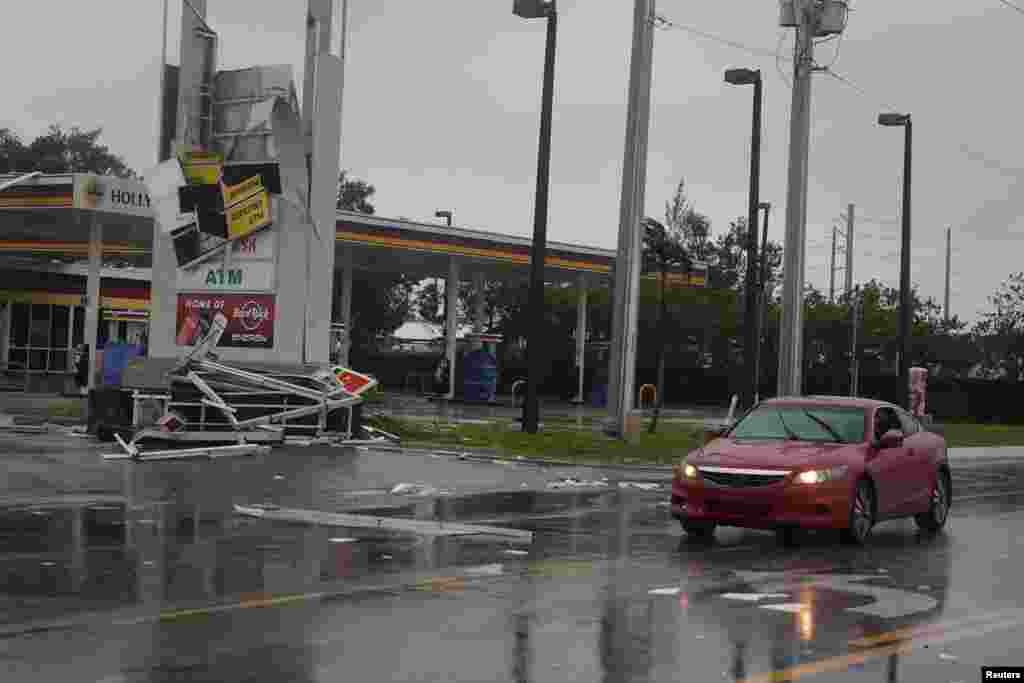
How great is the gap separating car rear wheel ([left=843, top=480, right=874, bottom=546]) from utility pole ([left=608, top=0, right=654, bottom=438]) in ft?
44.9

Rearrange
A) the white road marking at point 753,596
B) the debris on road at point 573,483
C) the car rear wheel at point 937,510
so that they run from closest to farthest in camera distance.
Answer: the white road marking at point 753,596 < the car rear wheel at point 937,510 < the debris on road at point 573,483

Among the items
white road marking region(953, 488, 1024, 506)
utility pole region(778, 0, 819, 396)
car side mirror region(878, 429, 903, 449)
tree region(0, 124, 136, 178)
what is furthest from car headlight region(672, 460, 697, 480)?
tree region(0, 124, 136, 178)

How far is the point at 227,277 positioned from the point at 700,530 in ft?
43.5

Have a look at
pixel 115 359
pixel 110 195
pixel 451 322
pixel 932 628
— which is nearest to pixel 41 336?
pixel 110 195

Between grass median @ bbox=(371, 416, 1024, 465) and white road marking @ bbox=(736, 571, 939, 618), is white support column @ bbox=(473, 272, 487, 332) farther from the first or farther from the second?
white road marking @ bbox=(736, 571, 939, 618)

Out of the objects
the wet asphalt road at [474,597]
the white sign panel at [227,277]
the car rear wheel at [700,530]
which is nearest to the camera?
the wet asphalt road at [474,597]

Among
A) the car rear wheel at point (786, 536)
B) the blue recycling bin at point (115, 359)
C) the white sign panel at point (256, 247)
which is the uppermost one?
the white sign panel at point (256, 247)

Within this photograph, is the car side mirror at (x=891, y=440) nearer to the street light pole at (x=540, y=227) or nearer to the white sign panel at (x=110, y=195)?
the street light pole at (x=540, y=227)

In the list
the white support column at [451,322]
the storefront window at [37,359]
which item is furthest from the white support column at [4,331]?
the white support column at [451,322]

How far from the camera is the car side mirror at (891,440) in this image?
1528cm

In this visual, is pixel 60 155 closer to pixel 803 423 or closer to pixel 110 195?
pixel 110 195

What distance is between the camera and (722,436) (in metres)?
15.9

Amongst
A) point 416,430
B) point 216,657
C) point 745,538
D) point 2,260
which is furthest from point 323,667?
point 2,260

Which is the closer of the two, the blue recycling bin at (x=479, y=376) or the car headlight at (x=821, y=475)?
the car headlight at (x=821, y=475)
